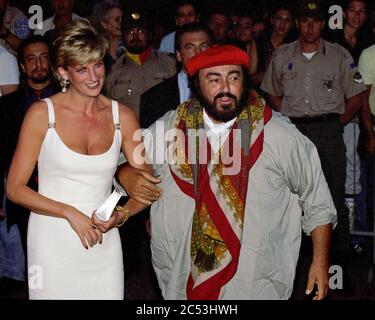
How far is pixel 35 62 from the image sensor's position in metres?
6.97

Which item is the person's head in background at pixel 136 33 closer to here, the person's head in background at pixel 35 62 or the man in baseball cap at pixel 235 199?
the person's head in background at pixel 35 62

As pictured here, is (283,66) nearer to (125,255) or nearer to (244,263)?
(125,255)

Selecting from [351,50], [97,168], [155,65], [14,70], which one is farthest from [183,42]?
[97,168]

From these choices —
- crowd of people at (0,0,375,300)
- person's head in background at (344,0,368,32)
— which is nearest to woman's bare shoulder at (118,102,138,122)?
crowd of people at (0,0,375,300)

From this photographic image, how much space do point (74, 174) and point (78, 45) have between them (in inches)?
24.1

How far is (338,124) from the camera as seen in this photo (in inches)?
300

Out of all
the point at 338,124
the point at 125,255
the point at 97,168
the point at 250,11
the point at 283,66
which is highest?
the point at 250,11

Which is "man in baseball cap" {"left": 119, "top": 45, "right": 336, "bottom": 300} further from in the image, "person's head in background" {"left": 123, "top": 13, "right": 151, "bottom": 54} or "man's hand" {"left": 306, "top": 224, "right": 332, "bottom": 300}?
"person's head in background" {"left": 123, "top": 13, "right": 151, "bottom": 54}

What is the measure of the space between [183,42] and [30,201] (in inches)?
113

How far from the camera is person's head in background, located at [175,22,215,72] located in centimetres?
693

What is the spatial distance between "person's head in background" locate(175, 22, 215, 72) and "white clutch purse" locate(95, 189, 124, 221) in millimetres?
2638

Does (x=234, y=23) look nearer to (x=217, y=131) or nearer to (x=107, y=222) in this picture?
(x=217, y=131)

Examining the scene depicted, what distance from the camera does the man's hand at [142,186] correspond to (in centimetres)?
445

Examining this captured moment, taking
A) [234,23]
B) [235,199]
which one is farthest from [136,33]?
[235,199]
